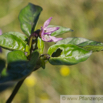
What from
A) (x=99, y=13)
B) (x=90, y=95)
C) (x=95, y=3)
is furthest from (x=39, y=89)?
(x=95, y=3)

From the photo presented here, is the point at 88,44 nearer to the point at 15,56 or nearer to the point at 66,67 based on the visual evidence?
the point at 15,56

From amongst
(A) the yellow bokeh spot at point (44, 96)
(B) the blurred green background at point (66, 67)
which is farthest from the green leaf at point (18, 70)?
(A) the yellow bokeh spot at point (44, 96)

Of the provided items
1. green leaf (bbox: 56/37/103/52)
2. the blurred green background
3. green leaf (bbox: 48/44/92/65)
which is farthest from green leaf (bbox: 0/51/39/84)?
Answer: the blurred green background

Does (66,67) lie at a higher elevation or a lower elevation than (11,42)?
lower

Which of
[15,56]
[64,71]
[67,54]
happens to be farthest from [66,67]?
[15,56]

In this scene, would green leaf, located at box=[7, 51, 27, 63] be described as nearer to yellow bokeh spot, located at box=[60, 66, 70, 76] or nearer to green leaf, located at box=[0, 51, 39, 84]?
green leaf, located at box=[0, 51, 39, 84]
